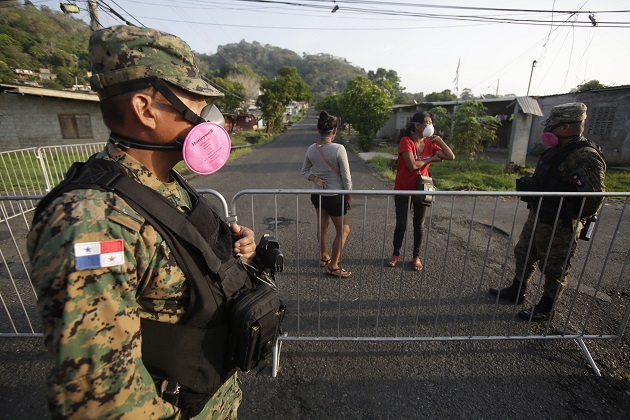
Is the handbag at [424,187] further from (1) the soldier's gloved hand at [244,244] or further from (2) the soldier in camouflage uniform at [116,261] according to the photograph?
(2) the soldier in camouflage uniform at [116,261]

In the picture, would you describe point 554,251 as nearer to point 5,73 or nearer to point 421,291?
point 421,291

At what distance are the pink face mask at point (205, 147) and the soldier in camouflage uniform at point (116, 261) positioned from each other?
5 cm

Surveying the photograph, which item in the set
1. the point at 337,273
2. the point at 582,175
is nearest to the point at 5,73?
the point at 337,273

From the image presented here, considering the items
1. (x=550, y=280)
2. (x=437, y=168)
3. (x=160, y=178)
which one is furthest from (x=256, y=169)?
(x=160, y=178)

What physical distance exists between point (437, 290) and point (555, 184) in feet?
5.36

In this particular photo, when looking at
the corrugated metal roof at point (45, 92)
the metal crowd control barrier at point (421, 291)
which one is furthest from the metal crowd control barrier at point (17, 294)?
the corrugated metal roof at point (45, 92)

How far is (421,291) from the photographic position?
11.0 feet

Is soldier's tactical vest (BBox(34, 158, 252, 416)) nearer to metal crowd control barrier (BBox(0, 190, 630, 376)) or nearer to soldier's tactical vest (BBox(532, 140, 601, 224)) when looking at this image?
metal crowd control barrier (BBox(0, 190, 630, 376))

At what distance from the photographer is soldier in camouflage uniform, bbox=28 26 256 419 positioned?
31.5 inches

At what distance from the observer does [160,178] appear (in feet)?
4.07

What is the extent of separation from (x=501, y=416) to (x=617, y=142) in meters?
17.3

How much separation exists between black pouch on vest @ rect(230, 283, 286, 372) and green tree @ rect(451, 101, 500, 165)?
1163 centimetres

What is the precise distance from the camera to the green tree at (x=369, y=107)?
61.5ft

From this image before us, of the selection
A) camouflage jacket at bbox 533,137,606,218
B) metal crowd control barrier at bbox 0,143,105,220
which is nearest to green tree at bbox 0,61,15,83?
metal crowd control barrier at bbox 0,143,105,220
